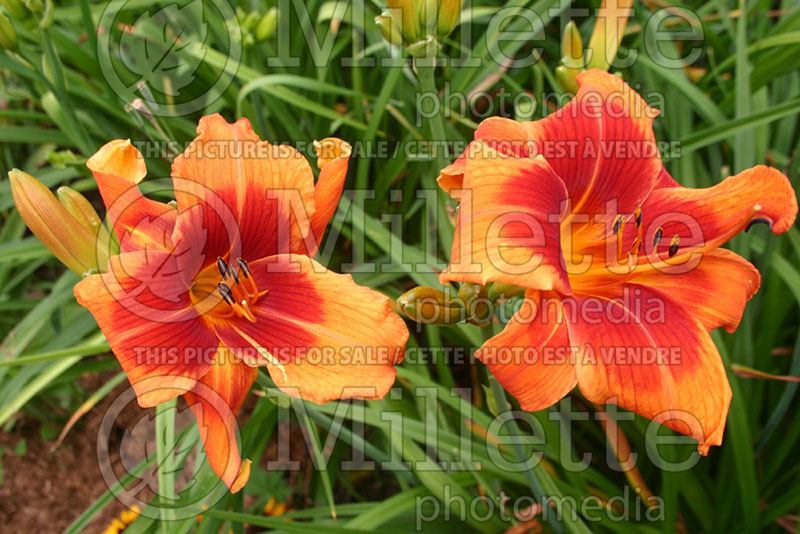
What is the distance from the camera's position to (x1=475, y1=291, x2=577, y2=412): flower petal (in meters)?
0.91

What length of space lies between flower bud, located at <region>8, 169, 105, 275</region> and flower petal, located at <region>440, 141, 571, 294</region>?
2.13 feet

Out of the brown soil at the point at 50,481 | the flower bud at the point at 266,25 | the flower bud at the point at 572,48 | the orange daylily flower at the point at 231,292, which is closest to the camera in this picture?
the orange daylily flower at the point at 231,292

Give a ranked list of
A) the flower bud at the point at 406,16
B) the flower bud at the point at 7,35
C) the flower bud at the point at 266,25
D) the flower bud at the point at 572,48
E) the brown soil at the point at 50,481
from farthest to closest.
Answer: the brown soil at the point at 50,481
the flower bud at the point at 266,25
the flower bud at the point at 7,35
the flower bud at the point at 572,48
the flower bud at the point at 406,16

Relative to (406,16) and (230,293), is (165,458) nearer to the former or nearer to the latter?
(230,293)

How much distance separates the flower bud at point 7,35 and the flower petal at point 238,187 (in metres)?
0.83

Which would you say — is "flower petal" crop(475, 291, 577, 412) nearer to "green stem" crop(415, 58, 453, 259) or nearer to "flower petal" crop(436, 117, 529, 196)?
"flower petal" crop(436, 117, 529, 196)

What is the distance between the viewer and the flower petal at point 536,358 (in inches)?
35.7

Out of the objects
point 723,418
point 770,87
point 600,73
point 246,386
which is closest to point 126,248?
point 246,386

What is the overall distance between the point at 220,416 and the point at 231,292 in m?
0.20

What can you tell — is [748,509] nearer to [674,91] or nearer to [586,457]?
[586,457]

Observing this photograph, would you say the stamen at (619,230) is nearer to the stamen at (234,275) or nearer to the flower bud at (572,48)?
the flower bud at (572,48)

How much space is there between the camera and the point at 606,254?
109 cm

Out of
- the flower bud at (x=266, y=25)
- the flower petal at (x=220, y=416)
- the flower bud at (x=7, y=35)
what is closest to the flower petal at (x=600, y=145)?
the flower petal at (x=220, y=416)

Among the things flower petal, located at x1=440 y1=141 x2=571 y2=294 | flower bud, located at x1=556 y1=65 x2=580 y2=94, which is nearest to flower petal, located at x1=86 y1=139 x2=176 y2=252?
flower petal, located at x1=440 y1=141 x2=571 y2=294
